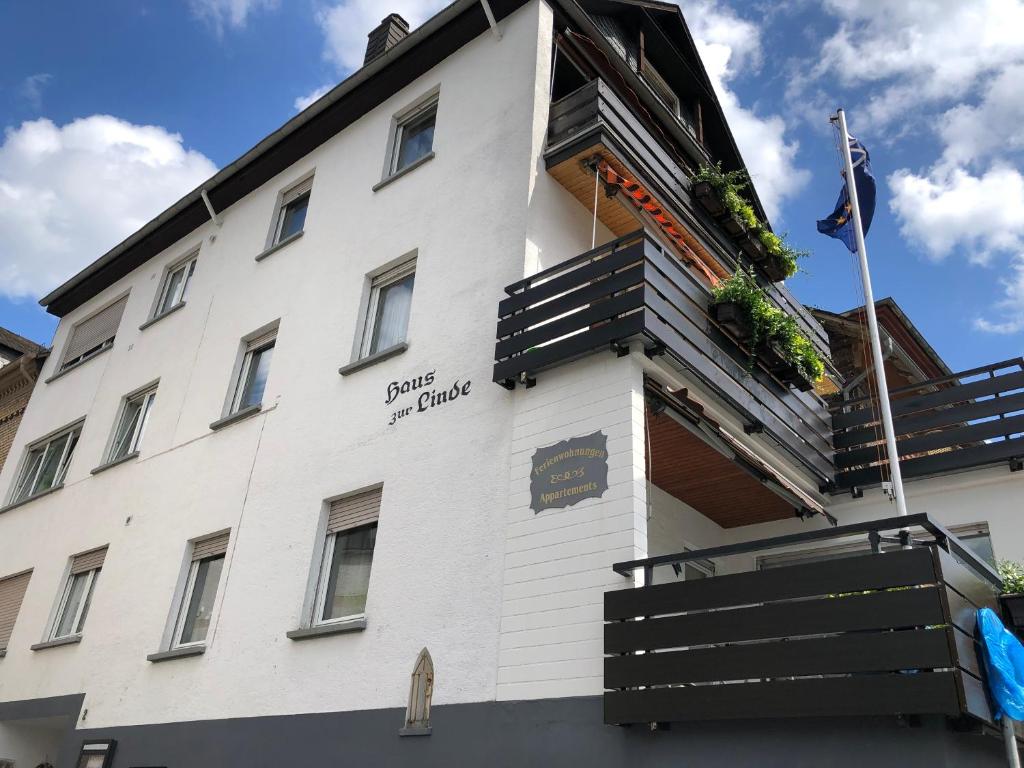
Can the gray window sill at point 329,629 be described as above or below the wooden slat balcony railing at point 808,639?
above

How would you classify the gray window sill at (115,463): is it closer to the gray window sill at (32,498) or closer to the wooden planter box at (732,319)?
the gray window sill at (32,498)

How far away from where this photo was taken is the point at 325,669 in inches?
375

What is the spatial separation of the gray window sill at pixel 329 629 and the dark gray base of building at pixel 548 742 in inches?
33.6

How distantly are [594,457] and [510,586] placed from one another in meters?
1.44

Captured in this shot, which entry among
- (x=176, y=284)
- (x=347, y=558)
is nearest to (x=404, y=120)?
(x=176, y=284)

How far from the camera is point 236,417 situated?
12.8 metres

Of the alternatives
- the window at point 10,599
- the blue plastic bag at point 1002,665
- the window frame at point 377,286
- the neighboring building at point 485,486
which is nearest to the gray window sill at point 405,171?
the neighboring building at point 485,486

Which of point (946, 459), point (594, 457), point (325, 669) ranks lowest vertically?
point (325, 669)

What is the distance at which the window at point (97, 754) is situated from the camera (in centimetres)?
1141

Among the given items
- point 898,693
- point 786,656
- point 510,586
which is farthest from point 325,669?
point 898,693

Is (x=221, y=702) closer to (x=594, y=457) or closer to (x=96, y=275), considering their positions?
(x=594, y=457)

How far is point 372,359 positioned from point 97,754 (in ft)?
21.0

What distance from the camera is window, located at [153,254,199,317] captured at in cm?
1673

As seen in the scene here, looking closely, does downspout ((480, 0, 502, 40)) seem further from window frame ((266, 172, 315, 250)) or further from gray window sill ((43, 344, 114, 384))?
gray window sill ((43, 344, 114, 384))
